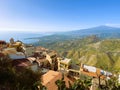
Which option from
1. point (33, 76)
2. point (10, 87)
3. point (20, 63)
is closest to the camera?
point (10, 87)

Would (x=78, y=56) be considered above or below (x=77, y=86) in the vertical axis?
below

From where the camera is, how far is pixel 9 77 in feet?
64.3

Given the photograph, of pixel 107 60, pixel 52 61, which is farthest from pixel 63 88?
pixel 107 60

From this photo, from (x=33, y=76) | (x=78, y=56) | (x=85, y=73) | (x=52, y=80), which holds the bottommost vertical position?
(x=78, y=56)

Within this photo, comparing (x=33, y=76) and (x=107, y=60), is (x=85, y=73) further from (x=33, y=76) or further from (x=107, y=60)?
(x=107, y=60)

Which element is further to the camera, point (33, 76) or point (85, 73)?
point (85, 73)

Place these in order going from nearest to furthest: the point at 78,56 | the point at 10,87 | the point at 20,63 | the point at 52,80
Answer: the point at 10,87 < the point at 52,80 < the point at 20,63 < the point at 78,56

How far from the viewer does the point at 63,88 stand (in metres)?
16.0

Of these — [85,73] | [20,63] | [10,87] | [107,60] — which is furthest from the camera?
[107,60]

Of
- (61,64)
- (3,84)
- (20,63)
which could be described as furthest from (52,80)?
(61,64)

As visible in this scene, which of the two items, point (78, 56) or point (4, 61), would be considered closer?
point (4, 61)

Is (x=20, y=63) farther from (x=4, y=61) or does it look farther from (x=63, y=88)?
(x=63, y=88)

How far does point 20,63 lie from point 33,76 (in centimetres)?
1080

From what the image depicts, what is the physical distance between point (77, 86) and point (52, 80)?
12.5 meters
